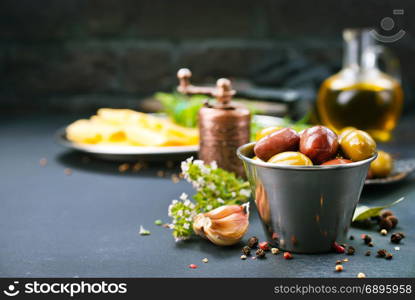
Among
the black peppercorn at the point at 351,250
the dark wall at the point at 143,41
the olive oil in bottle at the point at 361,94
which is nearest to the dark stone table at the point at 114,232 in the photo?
the black peppercorn at the point at 351,250

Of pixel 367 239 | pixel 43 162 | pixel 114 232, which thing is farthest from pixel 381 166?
pixel 43 162

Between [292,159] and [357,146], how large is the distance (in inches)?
3.9

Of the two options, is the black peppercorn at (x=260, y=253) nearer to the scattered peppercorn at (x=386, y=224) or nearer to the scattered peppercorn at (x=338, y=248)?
the scattered peppercorn at (x=338, y=248)

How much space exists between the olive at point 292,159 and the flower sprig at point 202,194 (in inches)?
6.0

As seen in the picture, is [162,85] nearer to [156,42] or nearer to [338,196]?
[156,42]


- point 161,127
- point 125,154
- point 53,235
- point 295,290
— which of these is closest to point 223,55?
point 161,127

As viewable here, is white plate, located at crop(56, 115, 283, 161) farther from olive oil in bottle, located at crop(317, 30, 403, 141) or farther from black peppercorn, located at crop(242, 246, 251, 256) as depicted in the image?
black peppercorn, located at crop(242, 246, 251, 256)

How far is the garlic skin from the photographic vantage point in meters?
0.87

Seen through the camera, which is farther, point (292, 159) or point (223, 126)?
point (223, 126)

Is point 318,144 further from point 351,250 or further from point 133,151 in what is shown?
point 133,151

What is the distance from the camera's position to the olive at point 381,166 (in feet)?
3.75

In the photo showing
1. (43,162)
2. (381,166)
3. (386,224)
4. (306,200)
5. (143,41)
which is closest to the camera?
(306,200)

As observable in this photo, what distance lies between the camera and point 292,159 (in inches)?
32.4

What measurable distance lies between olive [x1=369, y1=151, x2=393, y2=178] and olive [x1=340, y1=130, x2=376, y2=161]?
30 cm
